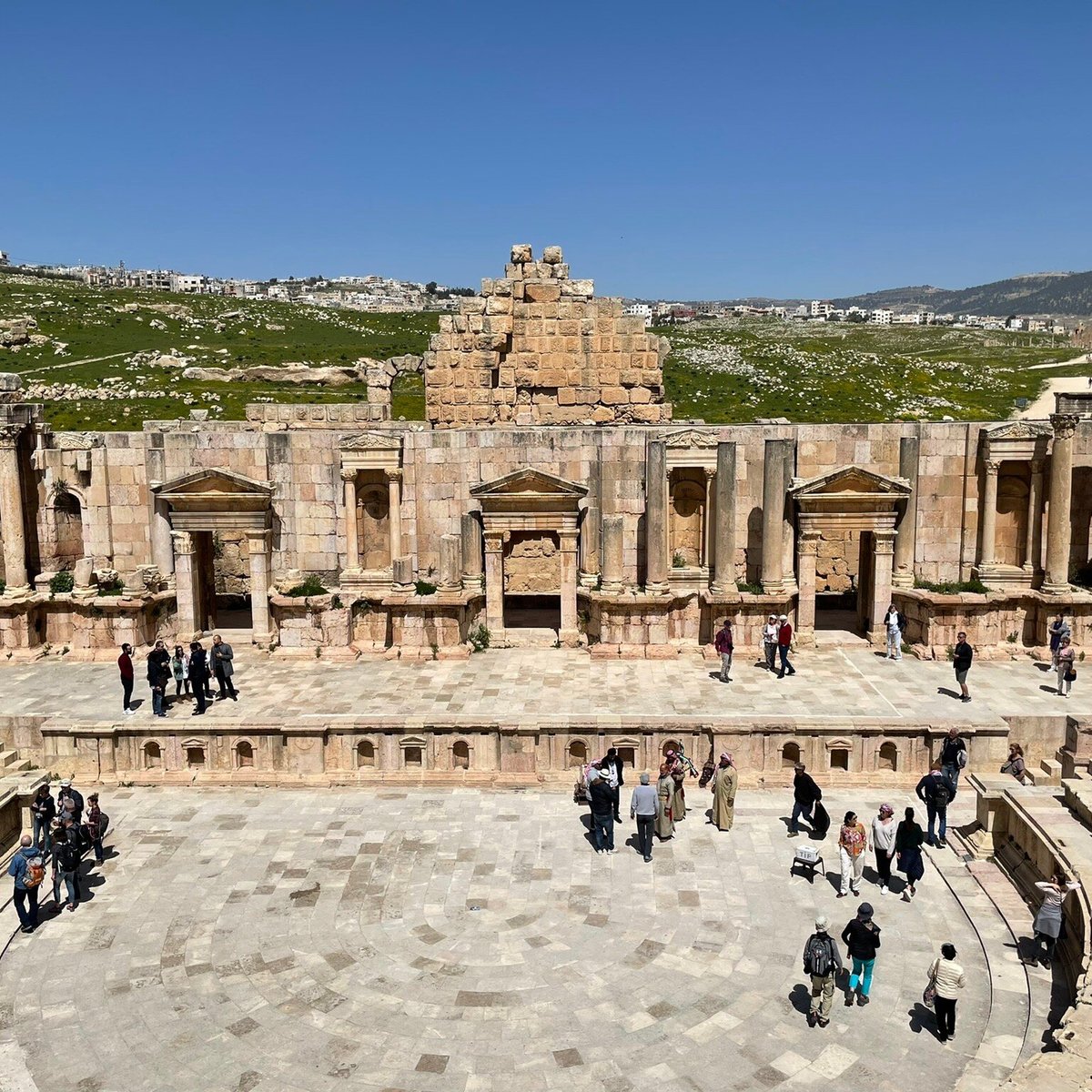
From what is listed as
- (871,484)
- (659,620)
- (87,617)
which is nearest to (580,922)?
(659,620)

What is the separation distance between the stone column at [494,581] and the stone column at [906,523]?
836 centimetres

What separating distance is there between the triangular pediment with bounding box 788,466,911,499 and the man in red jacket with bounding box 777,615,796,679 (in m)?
3.26

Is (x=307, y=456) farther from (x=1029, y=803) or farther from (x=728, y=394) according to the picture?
(x=728, y=394)

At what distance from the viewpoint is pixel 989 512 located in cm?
2016

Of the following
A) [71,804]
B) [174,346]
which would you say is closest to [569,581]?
[71,804]

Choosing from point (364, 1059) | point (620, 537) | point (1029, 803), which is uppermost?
point (620, 537)

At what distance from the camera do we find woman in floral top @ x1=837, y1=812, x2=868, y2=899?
11430 mm

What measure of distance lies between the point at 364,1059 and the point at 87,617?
46.4 feet

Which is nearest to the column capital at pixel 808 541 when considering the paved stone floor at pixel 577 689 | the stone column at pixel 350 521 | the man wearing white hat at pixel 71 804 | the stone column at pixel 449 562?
the paved stone floor at pixel 577 689

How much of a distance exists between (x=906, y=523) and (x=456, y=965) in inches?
558

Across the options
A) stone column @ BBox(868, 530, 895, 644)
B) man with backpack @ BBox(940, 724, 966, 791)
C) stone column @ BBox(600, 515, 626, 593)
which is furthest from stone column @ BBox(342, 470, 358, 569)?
man with backpack @ BBox(940, 724, 966, 791)

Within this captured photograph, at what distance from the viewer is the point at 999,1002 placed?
9492 millimetres

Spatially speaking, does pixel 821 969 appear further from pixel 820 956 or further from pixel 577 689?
pixel 577 689

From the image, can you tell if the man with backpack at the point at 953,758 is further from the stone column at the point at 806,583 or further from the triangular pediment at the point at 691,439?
the triangular pediment at the point at 691,439
